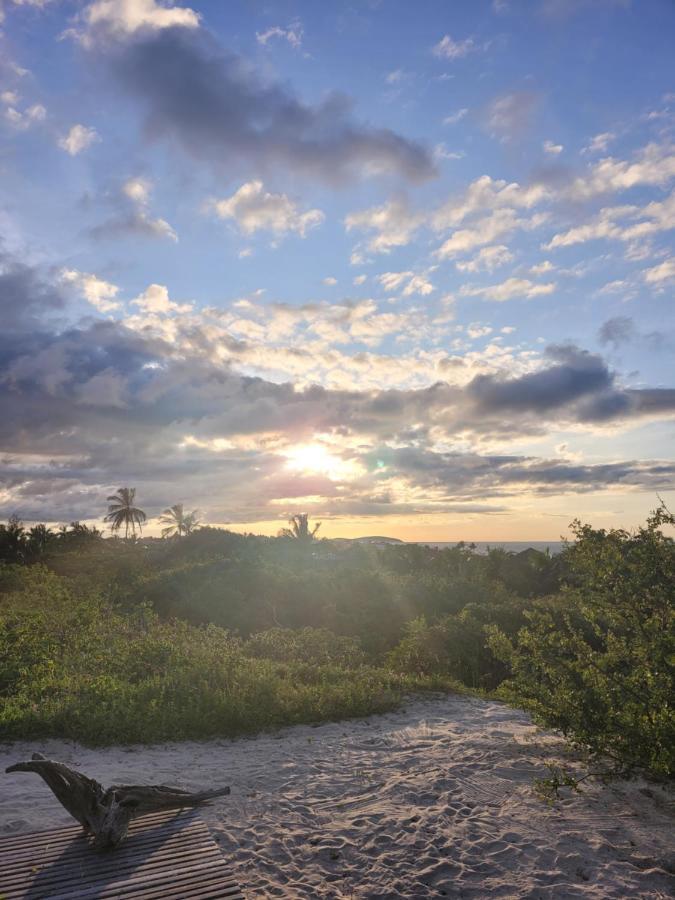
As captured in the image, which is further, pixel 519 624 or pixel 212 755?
pixel 519 624

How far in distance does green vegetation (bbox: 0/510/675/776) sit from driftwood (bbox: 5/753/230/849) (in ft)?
11.5

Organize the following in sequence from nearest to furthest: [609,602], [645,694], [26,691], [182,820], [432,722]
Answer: [182,820] < [645,694] < [609,602] < [432,722] < [26,691]

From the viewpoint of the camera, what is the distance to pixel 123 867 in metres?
4.73

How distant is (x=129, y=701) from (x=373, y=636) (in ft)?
27.3

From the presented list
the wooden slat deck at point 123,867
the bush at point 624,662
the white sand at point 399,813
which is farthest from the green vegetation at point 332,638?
the wooden slat deck at point 123,867

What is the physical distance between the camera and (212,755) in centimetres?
865

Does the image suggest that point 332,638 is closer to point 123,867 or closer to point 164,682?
point 164,682

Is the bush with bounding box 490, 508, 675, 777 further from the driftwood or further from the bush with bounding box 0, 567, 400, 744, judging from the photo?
the driftwood

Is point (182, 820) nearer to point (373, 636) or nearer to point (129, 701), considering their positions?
point (129, 701)

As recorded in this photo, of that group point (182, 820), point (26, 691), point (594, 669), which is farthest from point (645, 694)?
point (26, 691)

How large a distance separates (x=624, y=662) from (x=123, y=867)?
5.63 meters

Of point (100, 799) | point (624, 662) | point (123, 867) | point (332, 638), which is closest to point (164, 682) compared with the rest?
point (100, 799)

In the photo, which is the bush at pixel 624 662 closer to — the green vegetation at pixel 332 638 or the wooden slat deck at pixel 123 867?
the green vegetation at pixel 332 638

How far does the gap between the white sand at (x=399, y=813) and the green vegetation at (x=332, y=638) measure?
0.67 meters
